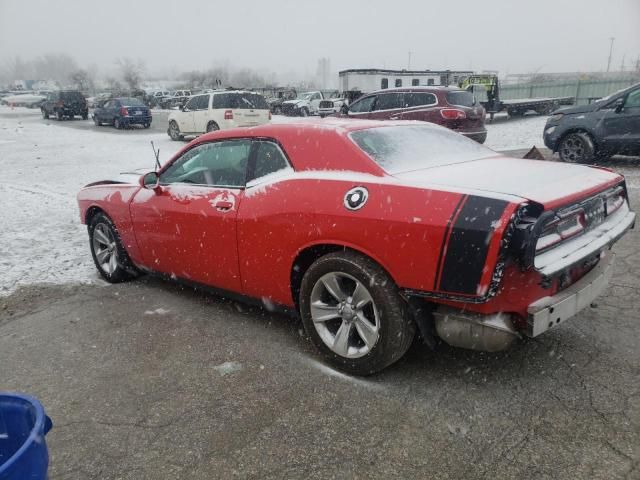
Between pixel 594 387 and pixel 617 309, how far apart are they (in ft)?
3.93

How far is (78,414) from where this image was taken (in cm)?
280

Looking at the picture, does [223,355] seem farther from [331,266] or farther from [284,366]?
[331,266]

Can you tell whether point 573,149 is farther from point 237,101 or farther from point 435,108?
point 237,101

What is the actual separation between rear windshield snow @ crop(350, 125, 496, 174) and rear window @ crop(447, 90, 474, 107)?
28.7 ft

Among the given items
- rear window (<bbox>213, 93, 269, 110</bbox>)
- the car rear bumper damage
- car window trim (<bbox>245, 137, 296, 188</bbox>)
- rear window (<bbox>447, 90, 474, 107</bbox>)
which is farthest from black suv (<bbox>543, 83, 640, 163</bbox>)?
rear window (<bbox>213, 93, 269, 110</bbox>)

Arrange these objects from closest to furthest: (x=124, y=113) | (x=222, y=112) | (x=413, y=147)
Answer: (x=413, y=147) < (x=222, y=112) < (x=124, y=113)

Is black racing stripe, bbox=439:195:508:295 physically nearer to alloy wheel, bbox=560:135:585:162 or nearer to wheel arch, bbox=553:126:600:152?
wheel arch, bbox=553:126:600:152

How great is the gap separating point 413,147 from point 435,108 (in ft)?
30.4

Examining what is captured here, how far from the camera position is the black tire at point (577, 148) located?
940 cm

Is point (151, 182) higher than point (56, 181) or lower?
higher

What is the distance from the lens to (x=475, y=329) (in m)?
2.55

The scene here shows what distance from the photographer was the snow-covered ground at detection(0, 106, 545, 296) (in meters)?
5.36

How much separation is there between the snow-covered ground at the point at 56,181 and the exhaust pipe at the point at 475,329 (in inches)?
148

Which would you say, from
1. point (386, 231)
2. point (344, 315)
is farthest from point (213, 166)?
point (386, 231)
